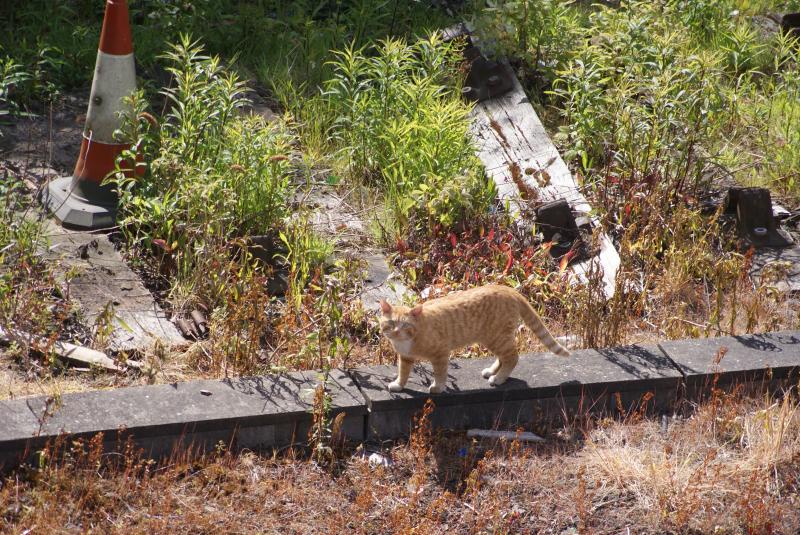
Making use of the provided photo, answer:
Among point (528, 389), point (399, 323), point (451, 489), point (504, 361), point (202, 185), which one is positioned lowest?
point (451, 489)

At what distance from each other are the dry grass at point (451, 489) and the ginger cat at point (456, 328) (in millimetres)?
326

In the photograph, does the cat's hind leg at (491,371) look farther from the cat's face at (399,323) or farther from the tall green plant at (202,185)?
the tall green plant at (202,185)

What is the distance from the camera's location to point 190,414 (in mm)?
4305

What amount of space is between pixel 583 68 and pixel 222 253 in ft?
9.93

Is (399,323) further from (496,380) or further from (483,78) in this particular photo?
(483,78)

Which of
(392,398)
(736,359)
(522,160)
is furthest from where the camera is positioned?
(522,160)

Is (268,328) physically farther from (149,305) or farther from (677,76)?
(677,76)

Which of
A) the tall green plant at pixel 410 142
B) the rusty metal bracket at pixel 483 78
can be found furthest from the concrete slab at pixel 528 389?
the rusty metal bracket at pixel 483 78

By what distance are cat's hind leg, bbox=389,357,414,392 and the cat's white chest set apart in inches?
3.4

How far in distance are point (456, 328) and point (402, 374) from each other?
0.34m

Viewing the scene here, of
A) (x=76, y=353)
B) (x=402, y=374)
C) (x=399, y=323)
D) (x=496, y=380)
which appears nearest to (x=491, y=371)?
(x=496, y=380)

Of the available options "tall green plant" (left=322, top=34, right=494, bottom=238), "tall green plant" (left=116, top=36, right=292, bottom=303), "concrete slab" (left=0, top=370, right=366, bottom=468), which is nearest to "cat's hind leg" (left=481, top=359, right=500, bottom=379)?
"concrete slab" (left=0, top=370, right=366, bottom=468)

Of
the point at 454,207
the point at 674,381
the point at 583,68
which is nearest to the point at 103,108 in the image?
the point at 454,207

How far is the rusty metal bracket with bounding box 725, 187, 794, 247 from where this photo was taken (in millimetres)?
6559
